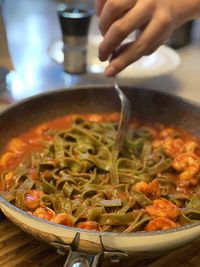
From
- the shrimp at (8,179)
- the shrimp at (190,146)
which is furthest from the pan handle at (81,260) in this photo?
the shrimp at (190,146)

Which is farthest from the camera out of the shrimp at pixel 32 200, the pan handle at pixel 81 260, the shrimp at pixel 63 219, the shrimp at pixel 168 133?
the shrimp at pixel 168 133

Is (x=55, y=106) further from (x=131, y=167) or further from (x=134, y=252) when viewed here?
(x=134, y=252)

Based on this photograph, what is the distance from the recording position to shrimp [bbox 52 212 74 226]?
1.09 m

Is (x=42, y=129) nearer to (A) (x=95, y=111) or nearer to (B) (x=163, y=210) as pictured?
(A) (x=95, y=111)

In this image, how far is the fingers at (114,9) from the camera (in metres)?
1.31

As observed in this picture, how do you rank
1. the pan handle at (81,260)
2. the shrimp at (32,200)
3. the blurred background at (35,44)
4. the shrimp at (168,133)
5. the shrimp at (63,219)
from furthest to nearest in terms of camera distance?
the blurred background at (35,44) → the shrimp at (168,133) → the shrimp at (32,200) → the shrimp at (63,219) → the pan handle at (81,260)

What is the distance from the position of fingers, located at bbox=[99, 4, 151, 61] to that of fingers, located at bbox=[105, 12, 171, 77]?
0.03 m

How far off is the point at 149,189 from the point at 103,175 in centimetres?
21

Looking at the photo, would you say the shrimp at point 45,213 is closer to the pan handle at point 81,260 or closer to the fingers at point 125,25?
the pan handle at point 81,260

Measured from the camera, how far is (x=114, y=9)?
1.32 metres

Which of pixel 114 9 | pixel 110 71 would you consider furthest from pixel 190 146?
pixel 114 9

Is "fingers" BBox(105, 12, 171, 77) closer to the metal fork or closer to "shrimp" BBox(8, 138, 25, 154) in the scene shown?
the metal fork

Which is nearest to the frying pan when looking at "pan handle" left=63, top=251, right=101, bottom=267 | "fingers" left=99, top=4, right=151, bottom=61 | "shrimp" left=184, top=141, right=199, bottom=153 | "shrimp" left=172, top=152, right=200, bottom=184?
"pan handle" left=63, top=251, right=101, bottom=267

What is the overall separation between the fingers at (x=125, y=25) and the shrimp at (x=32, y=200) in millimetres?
505
